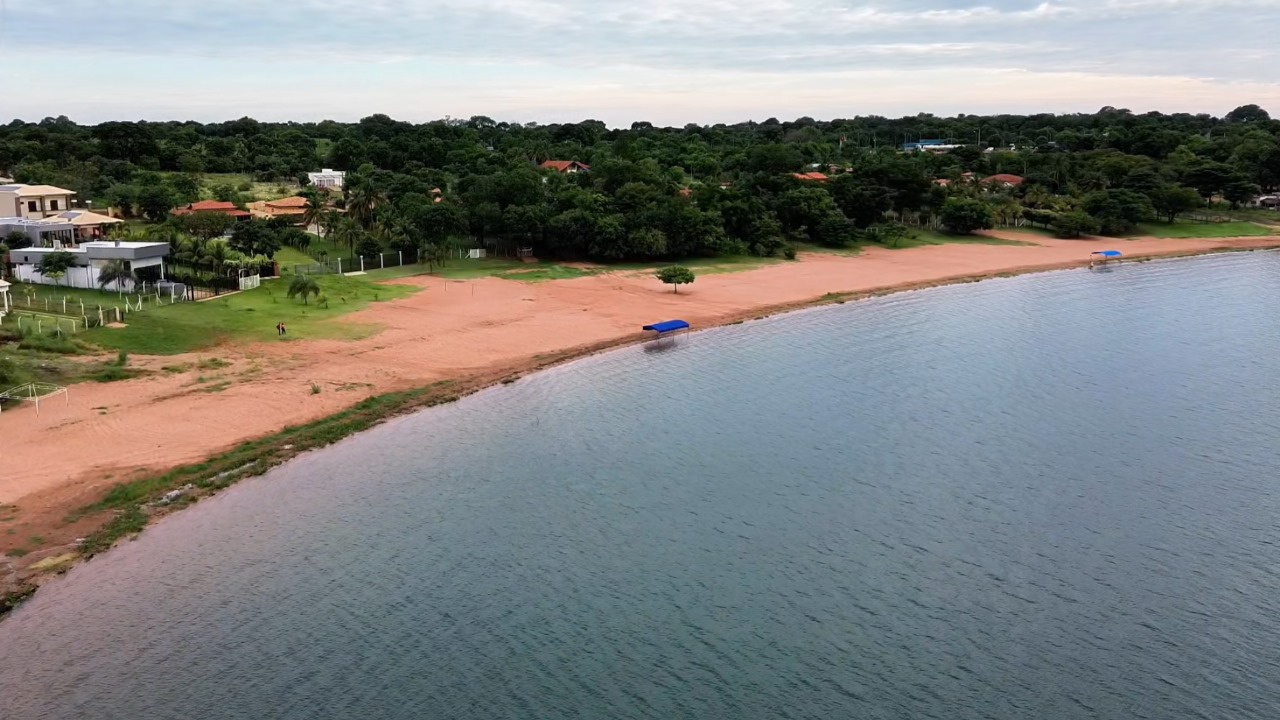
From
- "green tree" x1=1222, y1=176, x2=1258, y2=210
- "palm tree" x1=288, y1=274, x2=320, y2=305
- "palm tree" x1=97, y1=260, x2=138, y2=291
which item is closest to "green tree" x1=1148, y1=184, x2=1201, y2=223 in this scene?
"green tree" x1=1222, y1=176, x2=1258, y2=210

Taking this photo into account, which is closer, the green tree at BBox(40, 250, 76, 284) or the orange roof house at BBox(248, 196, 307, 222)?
the green tree at BBox(40, 250, 76, 284)

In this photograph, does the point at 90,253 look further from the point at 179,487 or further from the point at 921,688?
the point at 921,688

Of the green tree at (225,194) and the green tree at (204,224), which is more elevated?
the green tree at (225,194)

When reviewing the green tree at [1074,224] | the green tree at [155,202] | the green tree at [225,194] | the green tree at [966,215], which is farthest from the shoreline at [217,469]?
the green tree at [1074,224]

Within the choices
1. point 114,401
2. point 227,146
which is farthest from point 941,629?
point 227,146

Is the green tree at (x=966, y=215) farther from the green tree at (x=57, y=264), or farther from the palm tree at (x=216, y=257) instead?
the green tree at (x=57, y=264)

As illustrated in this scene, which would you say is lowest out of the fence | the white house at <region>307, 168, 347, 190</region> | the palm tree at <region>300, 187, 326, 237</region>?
the fence

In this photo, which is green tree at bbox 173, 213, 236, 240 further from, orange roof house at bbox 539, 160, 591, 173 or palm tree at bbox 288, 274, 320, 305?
orange roof house at bbox 539, 160, 591, 173
